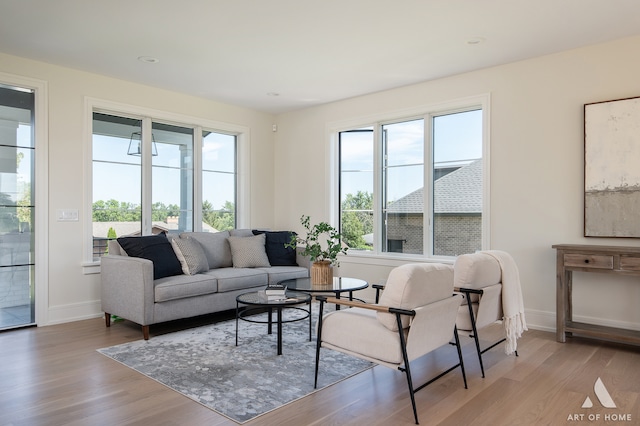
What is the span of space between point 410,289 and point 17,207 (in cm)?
412

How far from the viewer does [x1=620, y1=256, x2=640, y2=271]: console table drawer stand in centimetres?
350

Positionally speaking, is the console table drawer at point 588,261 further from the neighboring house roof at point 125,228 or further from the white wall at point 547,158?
the neighboring house roof at point 125,228

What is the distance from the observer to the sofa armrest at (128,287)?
3934 mm

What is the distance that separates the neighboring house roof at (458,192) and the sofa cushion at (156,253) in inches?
112

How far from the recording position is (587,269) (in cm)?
374

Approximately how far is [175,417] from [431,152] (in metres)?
3.95

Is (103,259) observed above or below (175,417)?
above

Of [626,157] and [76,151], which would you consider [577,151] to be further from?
[76,151]

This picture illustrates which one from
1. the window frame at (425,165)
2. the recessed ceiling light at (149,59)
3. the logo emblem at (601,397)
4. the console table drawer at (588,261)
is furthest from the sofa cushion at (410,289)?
the recessed ceiling light at (149,59)

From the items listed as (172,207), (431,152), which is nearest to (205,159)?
(172,207)

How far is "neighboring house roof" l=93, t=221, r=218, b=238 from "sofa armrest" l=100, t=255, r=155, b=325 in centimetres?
61

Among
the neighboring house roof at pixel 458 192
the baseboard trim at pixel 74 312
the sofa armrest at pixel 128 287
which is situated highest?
the neighboring house roof at pixel 458 192

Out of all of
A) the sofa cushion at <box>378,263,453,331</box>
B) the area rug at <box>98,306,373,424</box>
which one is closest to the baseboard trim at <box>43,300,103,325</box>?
the area rug at <box>98,306,373,424</box>

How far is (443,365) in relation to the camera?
10.7ft
